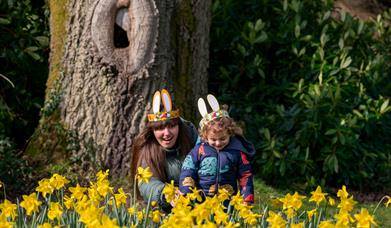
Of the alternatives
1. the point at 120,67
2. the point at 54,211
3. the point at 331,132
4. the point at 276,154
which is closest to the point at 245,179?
the point at 54,211

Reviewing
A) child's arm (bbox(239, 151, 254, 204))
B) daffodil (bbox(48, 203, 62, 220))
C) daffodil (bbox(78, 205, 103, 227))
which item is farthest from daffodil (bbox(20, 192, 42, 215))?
child's arm (bbox(239, 151, 254, 204))

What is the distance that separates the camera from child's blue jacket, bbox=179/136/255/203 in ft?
14.3

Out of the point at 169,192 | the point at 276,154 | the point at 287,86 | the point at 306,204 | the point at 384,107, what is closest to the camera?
the point at 169,192

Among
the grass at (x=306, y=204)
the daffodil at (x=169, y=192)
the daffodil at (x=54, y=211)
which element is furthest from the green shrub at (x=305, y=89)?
the daffodil at (x=54, y=211)

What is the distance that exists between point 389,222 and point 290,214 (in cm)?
317

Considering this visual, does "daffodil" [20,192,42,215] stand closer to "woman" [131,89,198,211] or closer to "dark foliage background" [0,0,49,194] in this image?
"woman" [131,89,198,211]

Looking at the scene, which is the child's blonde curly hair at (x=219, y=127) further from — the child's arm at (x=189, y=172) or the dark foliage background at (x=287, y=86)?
the dark foliage background at (x=287, y=86)

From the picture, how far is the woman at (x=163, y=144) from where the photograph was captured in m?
4.54

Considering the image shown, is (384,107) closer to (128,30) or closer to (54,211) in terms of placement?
(128,30)

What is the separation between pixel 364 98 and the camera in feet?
25.4

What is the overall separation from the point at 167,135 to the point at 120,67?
1885 millimetres

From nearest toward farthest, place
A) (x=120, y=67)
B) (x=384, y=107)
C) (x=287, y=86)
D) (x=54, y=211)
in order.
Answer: (x=54, y=211)
(x=120, y=67)
(x=384, y=107)
(x=287, y=86)

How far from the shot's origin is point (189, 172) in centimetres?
435

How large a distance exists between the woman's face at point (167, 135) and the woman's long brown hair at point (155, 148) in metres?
0.02
